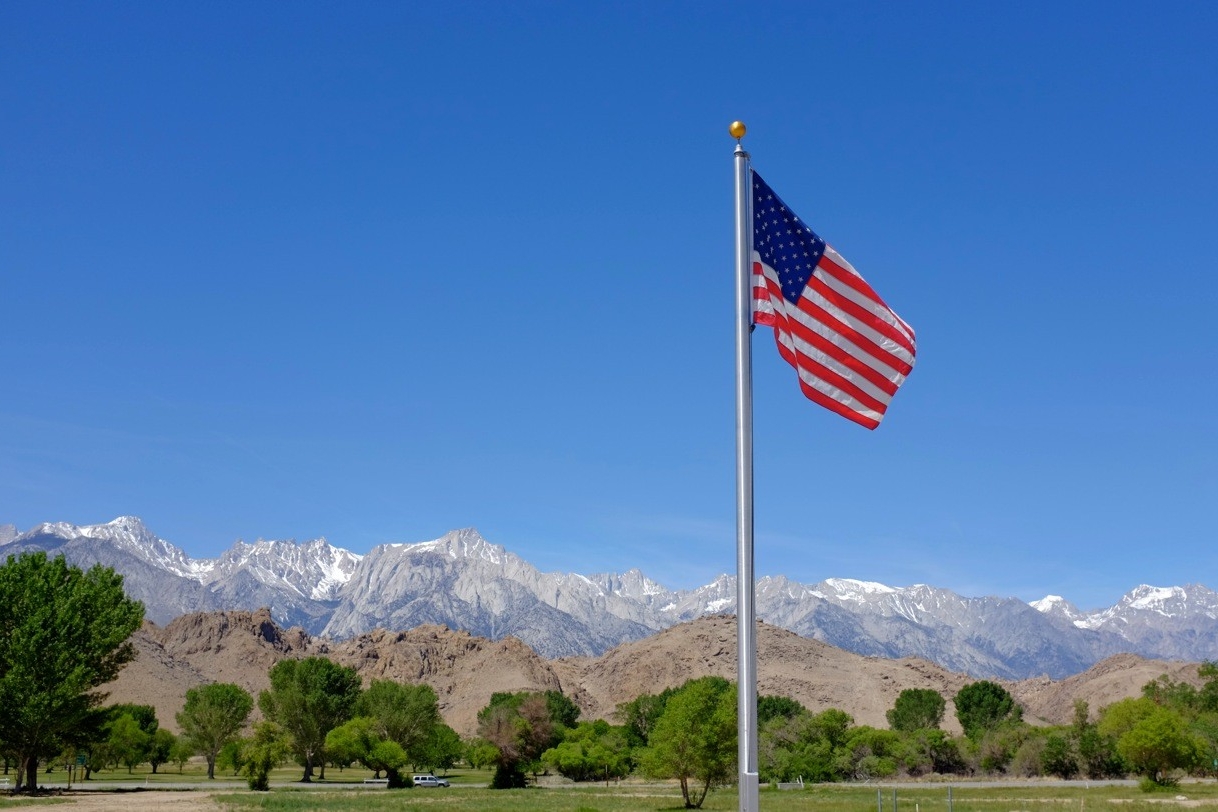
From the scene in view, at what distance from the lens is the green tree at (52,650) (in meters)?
66.6

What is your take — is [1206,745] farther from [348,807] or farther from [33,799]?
[33,799]

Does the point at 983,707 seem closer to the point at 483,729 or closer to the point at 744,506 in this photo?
the point at 483,729

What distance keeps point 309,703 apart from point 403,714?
10.0 meters

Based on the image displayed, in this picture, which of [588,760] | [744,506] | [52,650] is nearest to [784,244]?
[744,506]

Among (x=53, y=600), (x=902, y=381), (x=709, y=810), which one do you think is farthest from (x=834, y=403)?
(x=53, y=600)

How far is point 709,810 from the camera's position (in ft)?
219

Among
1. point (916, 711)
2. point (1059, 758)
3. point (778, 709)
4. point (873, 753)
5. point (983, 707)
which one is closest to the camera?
point (1059, 758)

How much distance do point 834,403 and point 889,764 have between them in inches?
4332

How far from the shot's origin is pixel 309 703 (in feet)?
385

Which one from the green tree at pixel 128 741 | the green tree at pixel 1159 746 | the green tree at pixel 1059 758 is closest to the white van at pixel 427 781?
the green tree at pixel 128 741

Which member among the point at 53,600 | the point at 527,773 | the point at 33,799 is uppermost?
the point at 53,600

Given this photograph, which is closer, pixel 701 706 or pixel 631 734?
pixel 701 706

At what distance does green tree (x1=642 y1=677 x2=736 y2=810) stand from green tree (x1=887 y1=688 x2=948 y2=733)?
83037 millimetres

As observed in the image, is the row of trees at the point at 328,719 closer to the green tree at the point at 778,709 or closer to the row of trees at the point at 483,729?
the row of trees at the point at 483,729
